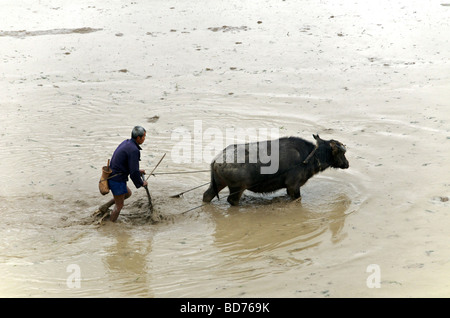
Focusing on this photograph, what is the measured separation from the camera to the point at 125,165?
286 inches

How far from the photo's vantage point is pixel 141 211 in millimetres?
7992

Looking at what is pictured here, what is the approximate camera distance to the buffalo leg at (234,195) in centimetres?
801

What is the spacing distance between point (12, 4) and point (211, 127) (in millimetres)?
10662

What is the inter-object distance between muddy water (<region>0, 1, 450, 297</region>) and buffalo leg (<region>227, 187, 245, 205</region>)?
0.76 feet

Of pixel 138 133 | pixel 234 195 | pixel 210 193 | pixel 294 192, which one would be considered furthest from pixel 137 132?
pixel 294 192

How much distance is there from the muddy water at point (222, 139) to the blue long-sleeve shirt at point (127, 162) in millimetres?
767

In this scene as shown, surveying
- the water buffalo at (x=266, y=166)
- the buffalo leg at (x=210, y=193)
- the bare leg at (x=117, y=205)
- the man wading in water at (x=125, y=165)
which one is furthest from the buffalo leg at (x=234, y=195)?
the bare leg at (x=117, y=205)

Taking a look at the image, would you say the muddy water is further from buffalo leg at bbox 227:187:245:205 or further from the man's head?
the man's head

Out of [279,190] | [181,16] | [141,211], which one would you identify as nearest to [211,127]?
[279,190]

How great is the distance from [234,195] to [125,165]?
173 cm

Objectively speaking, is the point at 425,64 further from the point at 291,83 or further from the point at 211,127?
the point at 211,127

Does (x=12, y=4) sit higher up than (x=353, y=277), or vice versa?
(x=12, y=4)

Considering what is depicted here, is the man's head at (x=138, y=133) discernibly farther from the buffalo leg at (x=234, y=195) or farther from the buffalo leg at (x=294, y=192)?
the buffalo leg at (x=294, y=192)

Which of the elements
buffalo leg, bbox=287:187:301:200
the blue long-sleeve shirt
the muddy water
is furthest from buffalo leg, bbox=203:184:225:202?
the blue long-sleeve shirt
